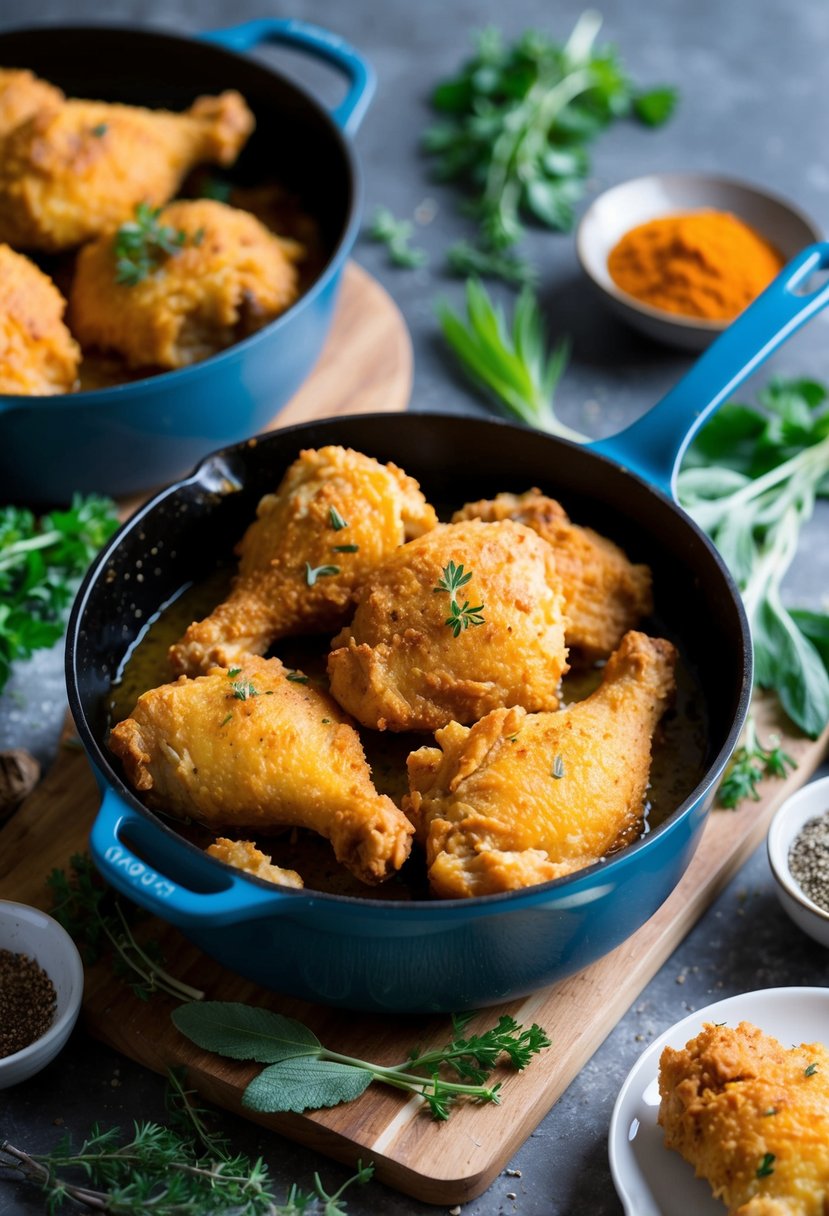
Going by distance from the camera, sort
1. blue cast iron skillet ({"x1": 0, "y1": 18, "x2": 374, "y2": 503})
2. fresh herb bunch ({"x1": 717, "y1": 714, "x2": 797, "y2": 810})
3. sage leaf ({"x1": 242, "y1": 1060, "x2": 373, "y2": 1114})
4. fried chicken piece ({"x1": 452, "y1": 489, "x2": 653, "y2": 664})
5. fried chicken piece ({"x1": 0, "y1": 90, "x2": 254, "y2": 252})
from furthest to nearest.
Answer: fried chicken piece ({"x1": 0, "y1": 90, "x2": 254, "y2": 252})
blue cast iron skillet ({"x1": 0, "y1": 18, "x2": 374, "y2": 503})
fresh herb bunch ({"x1": 717, "y1": 714, "x2": 797, "y2": 810})
fried chicken piece ({"x1": 452, "y1": 489, "x2": 653, "y2": 664})
sage leaf ({"x1": 242, "y1": 1060, "x2": 373, "y2": 1114})

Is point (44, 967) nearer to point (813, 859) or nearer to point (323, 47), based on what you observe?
point (813, 859)

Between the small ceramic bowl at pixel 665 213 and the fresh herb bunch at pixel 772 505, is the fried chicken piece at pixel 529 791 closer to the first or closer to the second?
the fresh herb bunch at pixel 772 505

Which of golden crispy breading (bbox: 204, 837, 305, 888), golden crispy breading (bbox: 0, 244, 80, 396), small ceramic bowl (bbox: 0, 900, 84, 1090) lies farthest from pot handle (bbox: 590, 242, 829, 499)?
small ceramic bowl (bbox: 0, 900, 84, 1090)

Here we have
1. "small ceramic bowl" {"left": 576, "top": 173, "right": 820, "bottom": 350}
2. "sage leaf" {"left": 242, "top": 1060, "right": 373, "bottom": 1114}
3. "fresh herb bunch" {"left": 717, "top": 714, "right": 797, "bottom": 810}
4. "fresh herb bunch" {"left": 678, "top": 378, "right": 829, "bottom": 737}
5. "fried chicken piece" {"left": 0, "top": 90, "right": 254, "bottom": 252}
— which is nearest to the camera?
"sage leaf" {"left": 242, "top": 1060, "right": 373, "bottom": 1114}

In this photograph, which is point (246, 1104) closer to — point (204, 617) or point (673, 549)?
point (204, 617)

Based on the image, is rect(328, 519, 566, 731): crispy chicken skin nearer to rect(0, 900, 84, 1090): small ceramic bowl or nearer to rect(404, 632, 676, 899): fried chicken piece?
rect(404, 632, 676, 899): fried chicken piece

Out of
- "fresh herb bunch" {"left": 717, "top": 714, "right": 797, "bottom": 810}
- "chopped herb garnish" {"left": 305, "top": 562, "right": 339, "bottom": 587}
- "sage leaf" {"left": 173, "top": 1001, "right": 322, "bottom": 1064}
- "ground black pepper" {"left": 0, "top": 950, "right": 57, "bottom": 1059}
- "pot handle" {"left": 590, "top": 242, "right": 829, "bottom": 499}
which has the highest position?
"pot handle" {"left": 590, "top": 242, "right": 829, "bottom": 499}

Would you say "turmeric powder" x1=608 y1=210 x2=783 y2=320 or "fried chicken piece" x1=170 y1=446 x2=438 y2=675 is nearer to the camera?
"fried chicken piece" x1=170 y1=446 x2=438 y2=675
